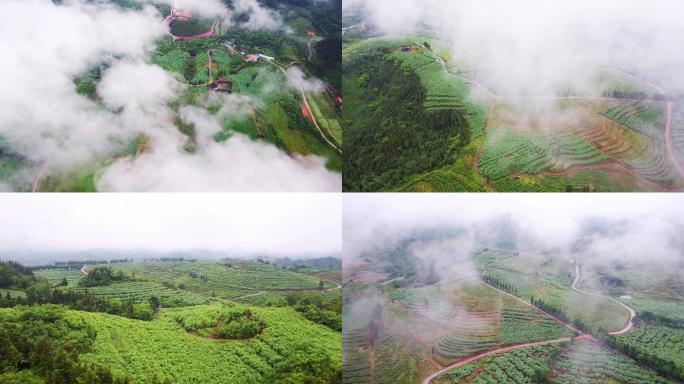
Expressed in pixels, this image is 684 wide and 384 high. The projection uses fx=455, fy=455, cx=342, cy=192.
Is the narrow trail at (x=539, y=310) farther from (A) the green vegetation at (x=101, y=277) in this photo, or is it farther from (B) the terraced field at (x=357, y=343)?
(A) the green vegetation at (x=101, y=277)

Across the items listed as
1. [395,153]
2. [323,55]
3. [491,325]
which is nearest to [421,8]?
[323,55]

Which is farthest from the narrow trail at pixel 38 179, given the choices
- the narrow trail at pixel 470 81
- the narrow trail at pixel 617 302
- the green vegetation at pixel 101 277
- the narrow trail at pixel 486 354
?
the narrow trail at pixel 617 302

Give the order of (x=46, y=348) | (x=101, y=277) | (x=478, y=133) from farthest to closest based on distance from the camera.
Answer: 1. (x=478, y=133)
2. (x=101, y=277)
3. (x=46, y=348)

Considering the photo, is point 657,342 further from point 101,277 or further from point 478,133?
point 101,277

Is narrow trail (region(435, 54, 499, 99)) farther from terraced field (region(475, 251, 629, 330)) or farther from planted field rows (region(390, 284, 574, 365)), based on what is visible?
planted field rows (region(390, 284, 574, 365))

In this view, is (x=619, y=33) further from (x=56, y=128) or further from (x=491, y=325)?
(x=56, y=128)

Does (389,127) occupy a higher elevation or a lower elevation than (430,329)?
higher

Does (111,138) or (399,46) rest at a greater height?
(399,46)

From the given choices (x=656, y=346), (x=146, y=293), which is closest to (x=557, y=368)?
(x=656, y=346)

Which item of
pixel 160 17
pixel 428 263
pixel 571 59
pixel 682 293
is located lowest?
pixel 682 293
